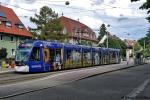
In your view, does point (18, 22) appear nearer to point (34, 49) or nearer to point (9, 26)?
point (9, 26)

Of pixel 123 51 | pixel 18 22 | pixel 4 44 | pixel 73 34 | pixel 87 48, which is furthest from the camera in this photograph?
pixel 123 51

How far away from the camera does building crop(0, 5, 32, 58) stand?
254ft

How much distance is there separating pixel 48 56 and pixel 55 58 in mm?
1972

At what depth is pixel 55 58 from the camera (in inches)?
1686

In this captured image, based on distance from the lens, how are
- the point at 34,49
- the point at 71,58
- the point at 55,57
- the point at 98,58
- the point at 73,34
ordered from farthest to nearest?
the point at 73,34, the point at 98,58, the point at 71,58, the point at 55,57, the point at 34,49

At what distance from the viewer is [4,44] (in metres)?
77.0

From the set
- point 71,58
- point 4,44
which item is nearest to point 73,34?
point 4,44

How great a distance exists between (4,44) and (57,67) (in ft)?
115

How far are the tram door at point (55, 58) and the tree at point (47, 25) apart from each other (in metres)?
42.4

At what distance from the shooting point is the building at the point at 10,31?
77438mm

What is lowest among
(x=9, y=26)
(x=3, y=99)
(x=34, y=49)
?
(x=3, y=99)

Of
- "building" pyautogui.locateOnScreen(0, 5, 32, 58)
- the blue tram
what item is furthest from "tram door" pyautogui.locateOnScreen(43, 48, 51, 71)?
"building" pyautogui.locateOnScreen(0, 5, 32, 58)

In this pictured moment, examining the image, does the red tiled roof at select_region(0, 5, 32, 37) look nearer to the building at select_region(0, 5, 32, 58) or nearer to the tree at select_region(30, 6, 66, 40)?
the building at select_region(0, 5, 32, 58)

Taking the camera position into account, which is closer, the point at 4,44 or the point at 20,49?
the point at 20,49
